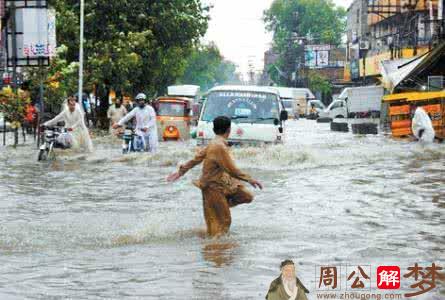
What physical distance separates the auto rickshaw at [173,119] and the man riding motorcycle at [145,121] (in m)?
12.1

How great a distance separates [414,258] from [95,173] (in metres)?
10.7

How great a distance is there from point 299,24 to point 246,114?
3417 inches

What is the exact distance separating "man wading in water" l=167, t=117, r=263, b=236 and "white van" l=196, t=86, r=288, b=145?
10763 millimetres

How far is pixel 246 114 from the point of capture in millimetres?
21109

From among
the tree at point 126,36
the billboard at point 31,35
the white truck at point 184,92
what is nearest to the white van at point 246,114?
the billboard at point 31,35

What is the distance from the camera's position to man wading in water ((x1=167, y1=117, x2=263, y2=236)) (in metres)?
9.29

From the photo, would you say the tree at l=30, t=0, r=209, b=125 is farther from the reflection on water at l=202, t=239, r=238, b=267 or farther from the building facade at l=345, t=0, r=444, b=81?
the reflection on water at l=202, t=239, r=238, b=267

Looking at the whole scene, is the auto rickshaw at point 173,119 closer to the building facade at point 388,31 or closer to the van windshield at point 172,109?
the van windshield at point 172,109

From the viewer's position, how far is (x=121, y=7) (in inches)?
1487

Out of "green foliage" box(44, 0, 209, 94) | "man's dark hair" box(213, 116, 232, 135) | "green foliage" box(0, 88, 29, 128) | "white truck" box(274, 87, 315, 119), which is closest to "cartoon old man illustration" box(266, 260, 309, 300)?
"man's dark hair" box(213, 116, 232, 135)

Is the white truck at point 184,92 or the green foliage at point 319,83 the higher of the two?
the green foliage at point 319,83

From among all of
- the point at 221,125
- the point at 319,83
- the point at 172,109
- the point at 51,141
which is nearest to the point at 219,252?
the point at 221,125

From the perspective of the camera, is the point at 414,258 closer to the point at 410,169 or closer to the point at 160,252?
the point at 160,252

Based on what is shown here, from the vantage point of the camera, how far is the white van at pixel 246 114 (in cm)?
2069
